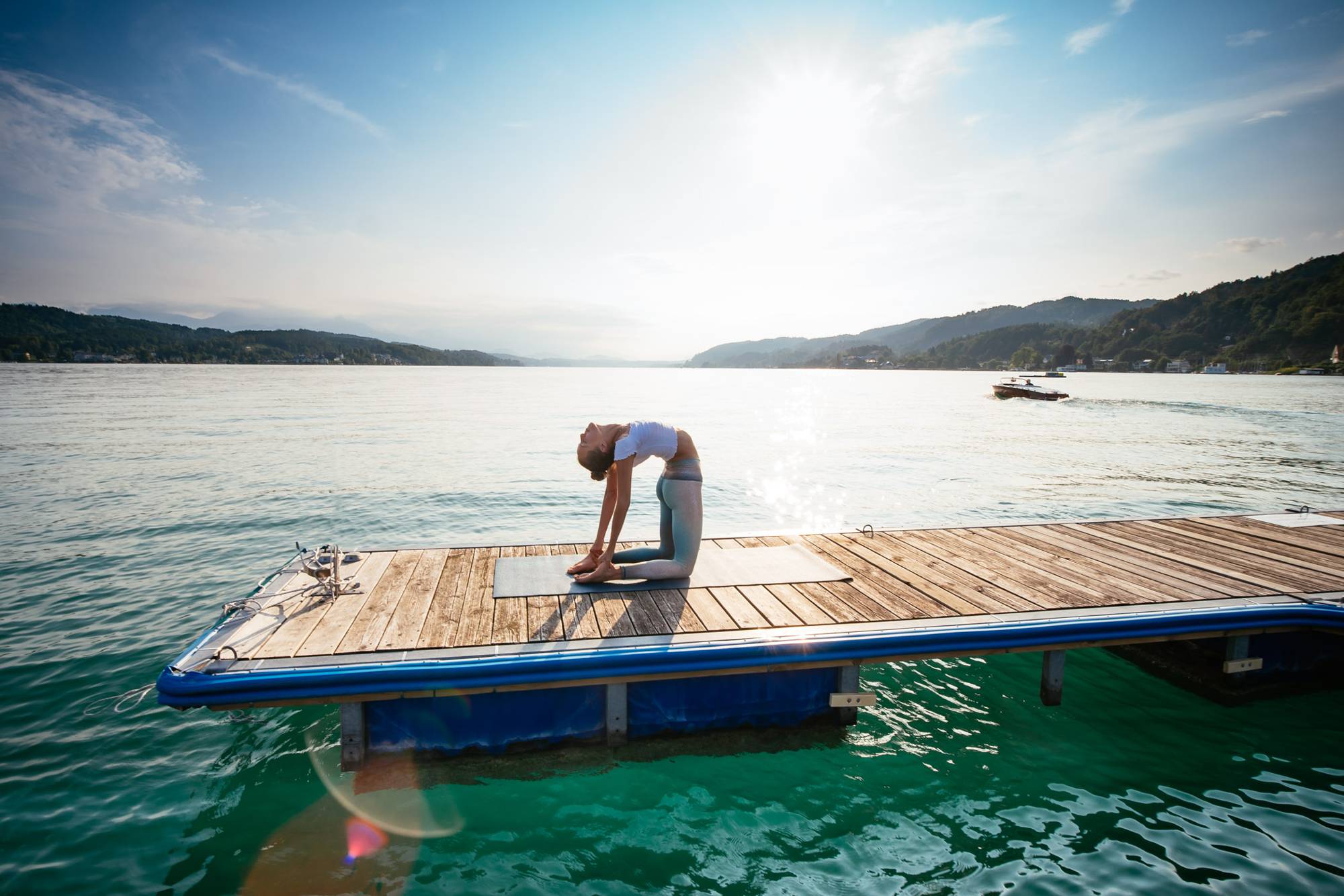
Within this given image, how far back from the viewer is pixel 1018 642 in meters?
6.13

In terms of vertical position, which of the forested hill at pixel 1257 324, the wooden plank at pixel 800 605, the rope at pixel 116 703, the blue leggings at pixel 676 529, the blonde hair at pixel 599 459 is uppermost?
the forested hill at pixel 1257 324

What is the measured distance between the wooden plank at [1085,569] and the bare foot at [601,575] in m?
5.48

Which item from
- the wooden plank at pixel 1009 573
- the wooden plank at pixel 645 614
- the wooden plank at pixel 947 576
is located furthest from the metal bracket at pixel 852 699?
the wooden plank at pixel 1009 573

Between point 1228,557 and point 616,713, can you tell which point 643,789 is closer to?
point 616,713

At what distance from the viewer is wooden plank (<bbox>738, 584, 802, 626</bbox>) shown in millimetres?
6145

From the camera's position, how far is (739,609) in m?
6.44

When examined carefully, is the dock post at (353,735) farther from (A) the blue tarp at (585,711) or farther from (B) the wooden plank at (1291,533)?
(B) the wooden plank at (1291,533)

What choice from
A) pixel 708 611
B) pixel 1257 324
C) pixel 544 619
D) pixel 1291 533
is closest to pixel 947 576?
pixel 708 611

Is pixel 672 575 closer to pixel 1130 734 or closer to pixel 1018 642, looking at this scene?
pixel 1018 642

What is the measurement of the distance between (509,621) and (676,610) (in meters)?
1.63

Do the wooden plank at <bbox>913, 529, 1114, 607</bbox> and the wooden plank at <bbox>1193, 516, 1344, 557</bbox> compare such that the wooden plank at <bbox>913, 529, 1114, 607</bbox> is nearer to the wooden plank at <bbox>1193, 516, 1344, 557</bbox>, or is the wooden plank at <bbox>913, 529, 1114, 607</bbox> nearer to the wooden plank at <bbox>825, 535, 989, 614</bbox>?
the wooden plank at <bbox>825, 535, 989, 614</bbox>

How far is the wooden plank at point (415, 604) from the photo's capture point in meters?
5.57

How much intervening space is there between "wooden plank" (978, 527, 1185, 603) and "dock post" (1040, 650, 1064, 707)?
2.95 feet

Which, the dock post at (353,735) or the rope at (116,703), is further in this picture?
the rope at (116,703)
